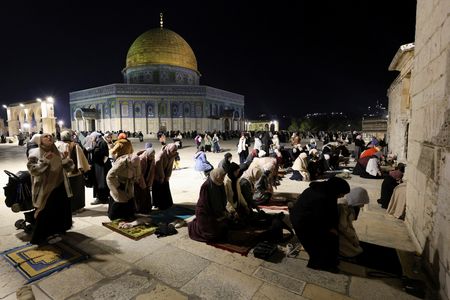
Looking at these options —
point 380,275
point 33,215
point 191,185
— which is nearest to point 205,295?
point 380,275

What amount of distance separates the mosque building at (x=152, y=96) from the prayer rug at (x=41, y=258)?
34214 mm

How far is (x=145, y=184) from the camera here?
15.9ft

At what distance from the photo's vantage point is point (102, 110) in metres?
37.6

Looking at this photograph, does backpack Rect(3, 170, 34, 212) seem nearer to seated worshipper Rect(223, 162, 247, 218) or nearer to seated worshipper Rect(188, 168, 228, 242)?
seated worshipper Rect(188, 168, 228, 242)

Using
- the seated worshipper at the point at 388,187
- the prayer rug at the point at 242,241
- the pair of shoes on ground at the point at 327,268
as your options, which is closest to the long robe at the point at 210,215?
the prayer rug at the point at 242,241

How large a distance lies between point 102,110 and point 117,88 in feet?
14.3

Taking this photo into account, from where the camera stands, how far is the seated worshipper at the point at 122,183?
13.9ft

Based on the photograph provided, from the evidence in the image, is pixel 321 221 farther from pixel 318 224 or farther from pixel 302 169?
pixel 302 169

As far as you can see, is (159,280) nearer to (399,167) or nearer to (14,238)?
(14,238)

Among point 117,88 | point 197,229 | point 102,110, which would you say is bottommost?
point 197,229

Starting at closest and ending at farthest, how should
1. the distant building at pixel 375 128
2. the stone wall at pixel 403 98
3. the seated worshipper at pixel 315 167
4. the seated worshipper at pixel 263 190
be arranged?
the seated worshipper at pixel 263 190
the seated worshipper at pixel 315 167
the stone wall at pixel 403 98
the distant building at pixel 375 128

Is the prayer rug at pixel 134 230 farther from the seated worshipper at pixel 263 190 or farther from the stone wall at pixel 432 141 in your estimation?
the stone wall at pixel 432 141

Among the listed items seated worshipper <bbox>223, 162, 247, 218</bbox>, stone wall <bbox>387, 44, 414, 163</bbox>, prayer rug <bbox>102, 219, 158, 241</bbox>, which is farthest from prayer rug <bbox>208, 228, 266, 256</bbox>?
stone wall <bbox>387, 44, 414, 163</bbox>

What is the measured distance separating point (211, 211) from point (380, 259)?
7.11 feet
